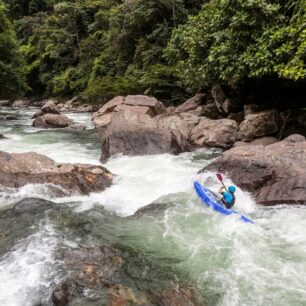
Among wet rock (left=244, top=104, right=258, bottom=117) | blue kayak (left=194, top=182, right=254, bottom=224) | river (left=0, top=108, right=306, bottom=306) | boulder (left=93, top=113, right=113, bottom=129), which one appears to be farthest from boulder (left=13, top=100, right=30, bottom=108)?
blue kayak (left=194, top=182, right=254, bottom=224)

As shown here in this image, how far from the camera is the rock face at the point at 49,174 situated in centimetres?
725

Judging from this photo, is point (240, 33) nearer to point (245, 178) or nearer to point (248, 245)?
point (245, 178)

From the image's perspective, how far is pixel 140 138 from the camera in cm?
1077

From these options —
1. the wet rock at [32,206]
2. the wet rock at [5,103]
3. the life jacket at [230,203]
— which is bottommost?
the wet rock at [5,103]

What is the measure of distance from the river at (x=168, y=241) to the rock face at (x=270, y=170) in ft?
0.74

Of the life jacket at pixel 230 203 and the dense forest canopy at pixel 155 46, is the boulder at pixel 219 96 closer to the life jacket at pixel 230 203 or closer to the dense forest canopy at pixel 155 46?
the dense forest canopy at pixel 155 46

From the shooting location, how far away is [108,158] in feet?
33.5

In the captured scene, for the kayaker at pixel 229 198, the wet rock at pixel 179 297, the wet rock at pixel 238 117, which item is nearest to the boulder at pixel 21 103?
the wet rock at pixel 238 117

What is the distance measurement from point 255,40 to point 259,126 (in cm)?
258

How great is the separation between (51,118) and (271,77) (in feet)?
33.0

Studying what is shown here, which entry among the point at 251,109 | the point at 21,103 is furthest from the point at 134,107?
the point at 21,103

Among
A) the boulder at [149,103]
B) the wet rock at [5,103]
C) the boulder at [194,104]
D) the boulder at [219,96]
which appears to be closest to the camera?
the boulder at [149,103]

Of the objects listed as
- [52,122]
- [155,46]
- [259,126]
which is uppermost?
[155,46]

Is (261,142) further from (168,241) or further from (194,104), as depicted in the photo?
(168,241)
